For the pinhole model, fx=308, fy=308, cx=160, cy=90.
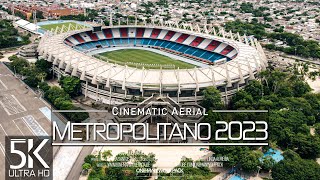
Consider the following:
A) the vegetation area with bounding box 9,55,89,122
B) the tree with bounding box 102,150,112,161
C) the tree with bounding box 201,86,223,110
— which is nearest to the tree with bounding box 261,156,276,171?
the tree with bounding box 201,86,223,110

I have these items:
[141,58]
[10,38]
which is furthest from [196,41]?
[10,38]

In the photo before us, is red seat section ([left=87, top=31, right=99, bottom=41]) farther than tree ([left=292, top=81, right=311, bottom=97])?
Yes

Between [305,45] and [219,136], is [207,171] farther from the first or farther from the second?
[305,45]

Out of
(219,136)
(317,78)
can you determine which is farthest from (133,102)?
(317,78)

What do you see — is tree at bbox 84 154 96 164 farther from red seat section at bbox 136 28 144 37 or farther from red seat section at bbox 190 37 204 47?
red seat section at bbox 136 28 144 37

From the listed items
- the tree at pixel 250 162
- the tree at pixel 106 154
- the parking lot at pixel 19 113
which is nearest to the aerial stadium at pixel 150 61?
the parking lot at pixel 19 113
